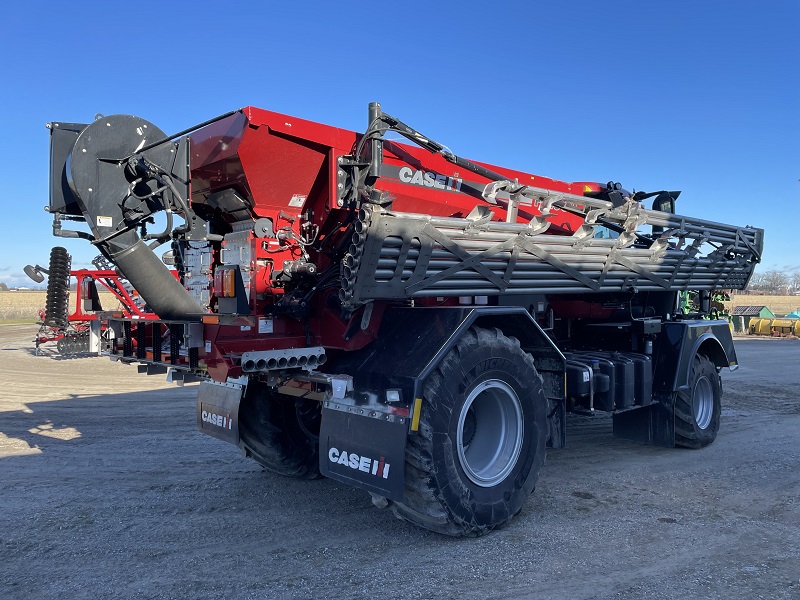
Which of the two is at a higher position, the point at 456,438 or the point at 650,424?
the point at 456,438

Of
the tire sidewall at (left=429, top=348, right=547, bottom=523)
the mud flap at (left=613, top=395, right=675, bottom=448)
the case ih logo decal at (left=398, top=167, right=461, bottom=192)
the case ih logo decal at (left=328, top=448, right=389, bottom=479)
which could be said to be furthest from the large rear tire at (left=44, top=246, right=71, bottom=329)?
the mud flap at (left=613, top=395, right=675, bottom=448)

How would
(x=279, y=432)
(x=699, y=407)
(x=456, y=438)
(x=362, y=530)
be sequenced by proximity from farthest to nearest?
(x=699, y=407), (x=279, y=432), (x=362, y=530), (x=456, y=438)

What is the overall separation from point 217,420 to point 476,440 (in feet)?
6.88

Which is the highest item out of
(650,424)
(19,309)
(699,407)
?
(19,309)

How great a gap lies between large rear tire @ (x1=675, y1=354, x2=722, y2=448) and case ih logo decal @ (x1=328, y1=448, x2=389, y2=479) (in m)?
4.30

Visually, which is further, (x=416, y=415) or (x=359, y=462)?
(x=359, y=462)

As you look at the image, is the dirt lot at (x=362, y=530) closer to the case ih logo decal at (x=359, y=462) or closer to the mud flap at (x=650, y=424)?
the mud flap at (x=650, y=424)

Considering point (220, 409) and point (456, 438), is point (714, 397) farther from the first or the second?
point (220, 409)

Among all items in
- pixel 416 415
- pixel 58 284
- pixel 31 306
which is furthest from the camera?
pixel 31 306

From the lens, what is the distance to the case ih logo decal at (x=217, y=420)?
4.86 meters

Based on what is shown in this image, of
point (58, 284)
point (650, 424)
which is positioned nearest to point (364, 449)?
point (650, 424)

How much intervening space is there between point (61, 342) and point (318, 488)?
11.1 meters

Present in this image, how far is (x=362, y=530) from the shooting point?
449cm

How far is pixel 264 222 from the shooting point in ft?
14.4
